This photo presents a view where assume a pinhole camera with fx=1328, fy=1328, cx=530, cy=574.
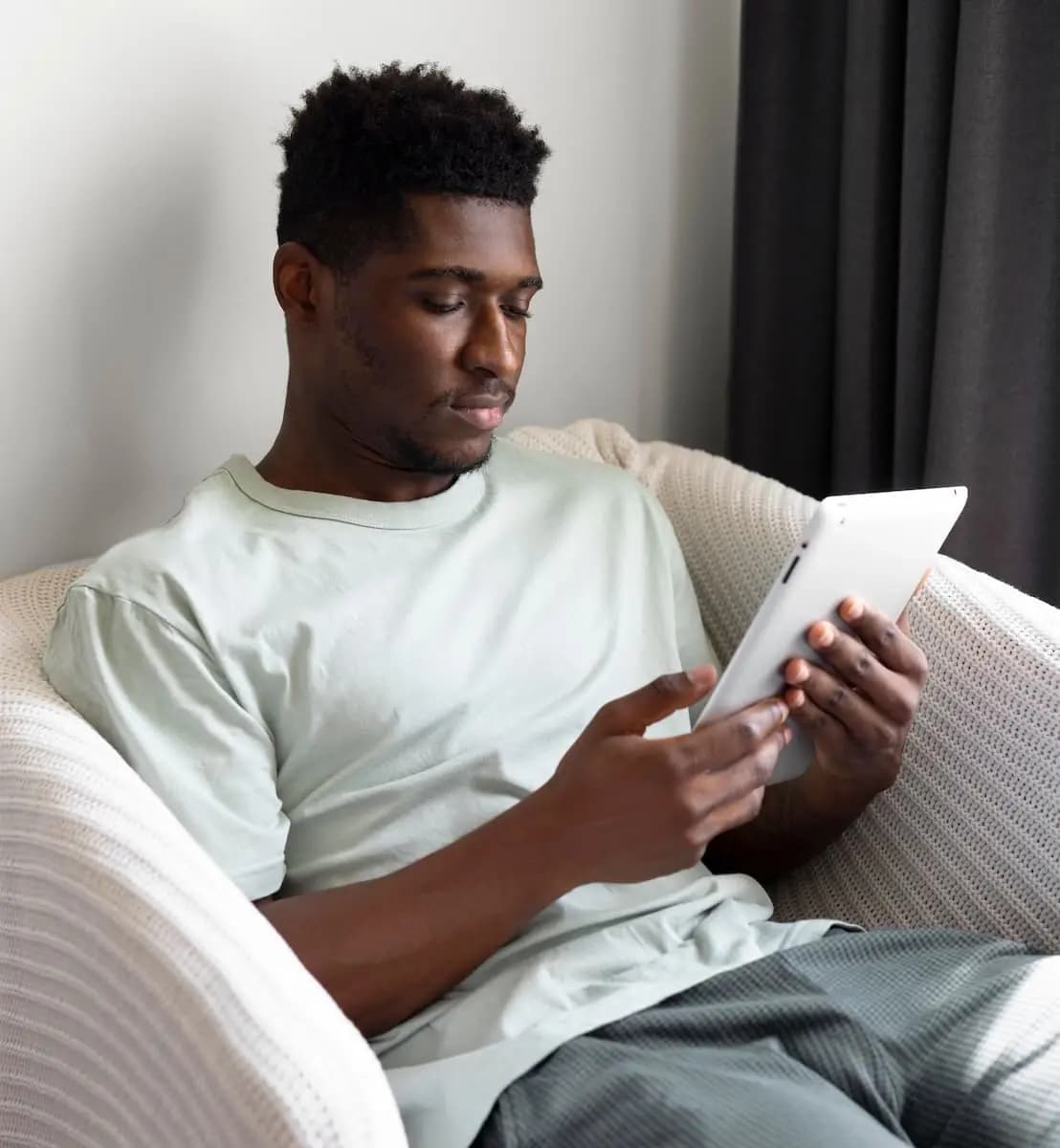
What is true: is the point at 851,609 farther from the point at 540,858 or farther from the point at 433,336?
the point at 433,336

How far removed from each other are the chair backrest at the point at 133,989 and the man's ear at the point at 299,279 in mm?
368

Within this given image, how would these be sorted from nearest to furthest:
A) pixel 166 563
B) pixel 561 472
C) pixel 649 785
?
pixel 649 785, pixel 166 563, pixel 561 472

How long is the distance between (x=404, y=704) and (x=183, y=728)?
17 cm

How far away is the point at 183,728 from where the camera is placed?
37.3 inches

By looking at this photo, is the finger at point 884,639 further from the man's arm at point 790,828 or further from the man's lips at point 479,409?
the man's lips at point 479,409

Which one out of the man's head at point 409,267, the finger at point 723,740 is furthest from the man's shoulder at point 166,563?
the finger at point 723,740

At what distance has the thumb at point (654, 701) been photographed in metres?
0.87

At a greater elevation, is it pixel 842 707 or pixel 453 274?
pixel 453 274

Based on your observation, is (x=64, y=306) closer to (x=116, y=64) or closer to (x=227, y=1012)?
(x=116, y=64)

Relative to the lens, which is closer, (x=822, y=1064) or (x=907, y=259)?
(x=822, y=1064)

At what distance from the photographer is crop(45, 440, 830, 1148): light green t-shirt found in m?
0.93

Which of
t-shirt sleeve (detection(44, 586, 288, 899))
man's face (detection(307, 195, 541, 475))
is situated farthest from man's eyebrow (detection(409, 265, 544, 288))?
t-shirt sleeve (detection(44, 586, 288, 899))

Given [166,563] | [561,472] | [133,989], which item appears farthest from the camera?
[561,472]

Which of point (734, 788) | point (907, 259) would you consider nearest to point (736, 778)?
point (734, 788)
